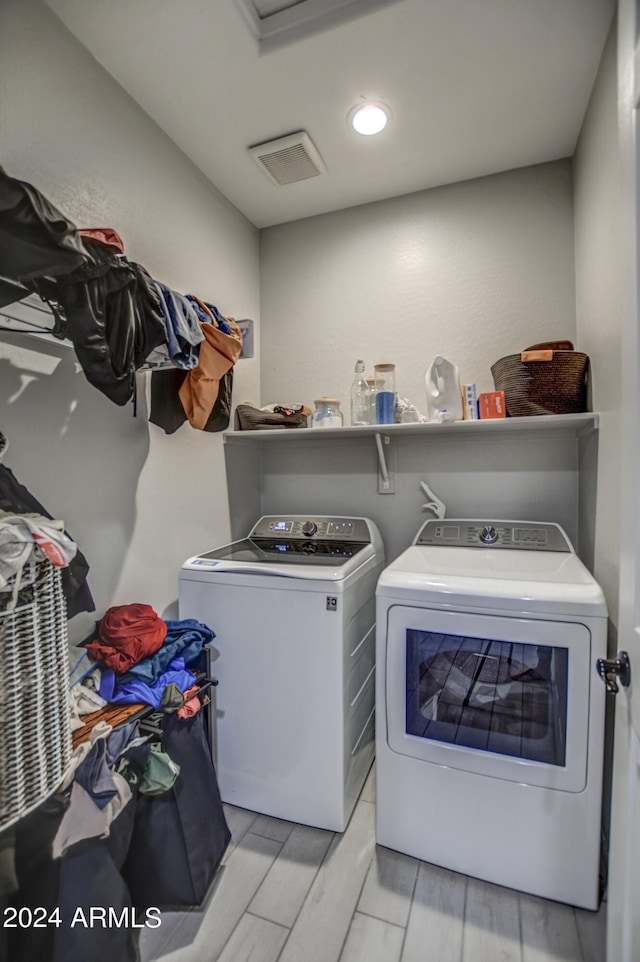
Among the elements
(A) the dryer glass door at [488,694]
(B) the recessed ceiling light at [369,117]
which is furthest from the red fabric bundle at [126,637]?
(B) the recessed ceiling light at [369,117]

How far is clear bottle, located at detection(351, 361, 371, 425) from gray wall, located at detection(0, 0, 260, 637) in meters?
0.72

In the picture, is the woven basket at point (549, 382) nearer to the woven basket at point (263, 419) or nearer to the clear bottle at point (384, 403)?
the clear bottle at point (384, 403)

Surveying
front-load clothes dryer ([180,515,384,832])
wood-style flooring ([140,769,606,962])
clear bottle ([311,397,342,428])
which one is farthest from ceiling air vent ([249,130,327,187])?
wood-style flooring ([140,769,606,962])

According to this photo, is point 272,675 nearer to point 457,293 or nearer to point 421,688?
point 421,688

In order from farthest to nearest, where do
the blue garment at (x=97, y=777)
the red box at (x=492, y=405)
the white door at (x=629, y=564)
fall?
1. the red box at (x=492, y=405)
2. the blue garment at (x=97, y=777)
3. the white door at (x=629, y=564)

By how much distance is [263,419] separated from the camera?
2201 millimetres

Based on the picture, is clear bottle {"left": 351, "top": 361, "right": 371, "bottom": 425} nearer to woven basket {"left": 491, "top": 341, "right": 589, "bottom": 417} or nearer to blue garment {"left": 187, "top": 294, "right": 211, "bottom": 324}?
woven basket {"left": 491, "top": 341, "right": 589, "bottom": 417}

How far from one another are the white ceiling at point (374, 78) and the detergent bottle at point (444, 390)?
1018 mm

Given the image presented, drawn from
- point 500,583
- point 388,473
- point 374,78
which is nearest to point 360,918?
point 500,583

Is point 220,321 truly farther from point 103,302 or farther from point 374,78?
point 374,78

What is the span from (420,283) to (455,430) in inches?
34.1

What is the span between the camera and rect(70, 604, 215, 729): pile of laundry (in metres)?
1.25

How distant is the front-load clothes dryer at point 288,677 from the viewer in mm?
1536

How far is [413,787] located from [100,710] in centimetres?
103
